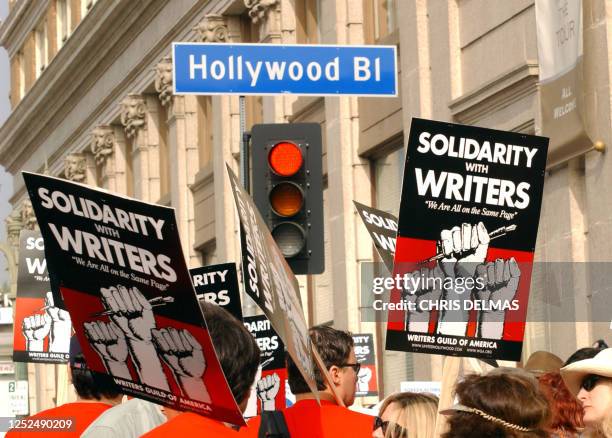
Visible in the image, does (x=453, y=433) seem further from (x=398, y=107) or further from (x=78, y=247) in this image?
(x=398, y=107)

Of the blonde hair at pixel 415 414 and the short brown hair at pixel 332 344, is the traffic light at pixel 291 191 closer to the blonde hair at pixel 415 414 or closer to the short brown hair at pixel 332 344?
the short brown hair at pixel 332 344

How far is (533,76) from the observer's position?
1681cm

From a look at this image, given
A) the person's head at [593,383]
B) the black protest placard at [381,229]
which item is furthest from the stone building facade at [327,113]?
the person's head at [593,383]

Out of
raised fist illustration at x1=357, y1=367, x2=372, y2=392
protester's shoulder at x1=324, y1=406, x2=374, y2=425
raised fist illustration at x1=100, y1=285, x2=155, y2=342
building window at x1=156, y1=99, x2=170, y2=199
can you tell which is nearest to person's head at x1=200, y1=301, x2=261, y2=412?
raised fist illustration at x1=100, y1=285, x2=155, y2=342

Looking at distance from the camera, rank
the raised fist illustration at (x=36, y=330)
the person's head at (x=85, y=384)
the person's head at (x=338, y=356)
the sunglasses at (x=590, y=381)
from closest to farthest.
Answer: the sunglasses at (x=590, y=381)
the person's head at (x=338, y=356)
the person's head at (x=85, y=384)
the raised fist illustration at (x=36, y=330)

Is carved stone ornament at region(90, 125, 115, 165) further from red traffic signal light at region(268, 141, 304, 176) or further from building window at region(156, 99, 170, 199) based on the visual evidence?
red traffic signal light at region(268, 141, 304, 176)

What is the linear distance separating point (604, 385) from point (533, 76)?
1139 cm

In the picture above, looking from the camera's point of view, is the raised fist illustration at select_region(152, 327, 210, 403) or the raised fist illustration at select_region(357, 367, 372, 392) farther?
the raised fist illustration at select_region(357, 367, 372, 392)

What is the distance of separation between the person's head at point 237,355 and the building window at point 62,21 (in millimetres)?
41816

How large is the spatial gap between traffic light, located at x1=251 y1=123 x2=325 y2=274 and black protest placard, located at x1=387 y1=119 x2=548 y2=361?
3.18 m

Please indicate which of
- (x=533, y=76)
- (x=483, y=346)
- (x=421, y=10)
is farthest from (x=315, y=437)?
(x=421, y=10)

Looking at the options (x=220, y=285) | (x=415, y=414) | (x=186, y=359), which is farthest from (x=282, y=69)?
(x=186, y=359)

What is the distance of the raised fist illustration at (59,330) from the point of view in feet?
57.6

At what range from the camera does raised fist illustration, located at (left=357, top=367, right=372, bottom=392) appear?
19.0 m
